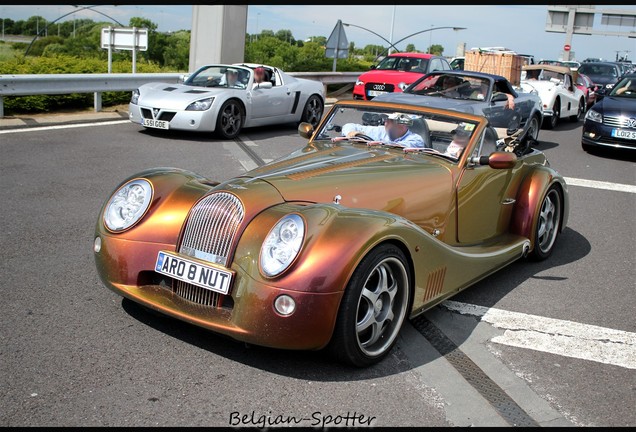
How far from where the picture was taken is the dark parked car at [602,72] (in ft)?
93.0

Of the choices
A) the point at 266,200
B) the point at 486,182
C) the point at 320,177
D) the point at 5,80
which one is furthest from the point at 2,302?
the point at 5,80

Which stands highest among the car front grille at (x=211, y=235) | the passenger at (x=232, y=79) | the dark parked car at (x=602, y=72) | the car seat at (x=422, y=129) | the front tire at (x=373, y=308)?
the dark parked car at (x=602, y=72)

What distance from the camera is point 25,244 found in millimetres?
5707

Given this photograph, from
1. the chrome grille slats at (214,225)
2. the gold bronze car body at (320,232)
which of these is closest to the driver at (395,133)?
the gold bronze car body at (320,232)

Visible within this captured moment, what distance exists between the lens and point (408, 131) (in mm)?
5547

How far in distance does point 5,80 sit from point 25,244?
7.10 m

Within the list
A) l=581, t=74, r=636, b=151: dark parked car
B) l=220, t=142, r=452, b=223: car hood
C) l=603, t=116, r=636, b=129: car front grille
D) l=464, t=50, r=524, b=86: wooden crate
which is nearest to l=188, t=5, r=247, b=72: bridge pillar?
l=464, t=50, r=524, b=86: wooden crate

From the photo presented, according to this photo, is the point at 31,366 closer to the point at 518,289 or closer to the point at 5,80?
the point at 518,289

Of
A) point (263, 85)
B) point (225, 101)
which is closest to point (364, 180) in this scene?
point (225, 101)

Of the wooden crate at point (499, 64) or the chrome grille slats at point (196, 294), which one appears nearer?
the chrome grille slats at point (196, 294)

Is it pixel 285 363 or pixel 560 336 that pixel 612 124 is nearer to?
pixel 560 336

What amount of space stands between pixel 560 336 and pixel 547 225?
2044mm

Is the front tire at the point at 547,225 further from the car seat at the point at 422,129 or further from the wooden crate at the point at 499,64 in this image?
the wooden crate at the point at 499,64

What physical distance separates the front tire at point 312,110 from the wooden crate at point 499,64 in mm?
5326
